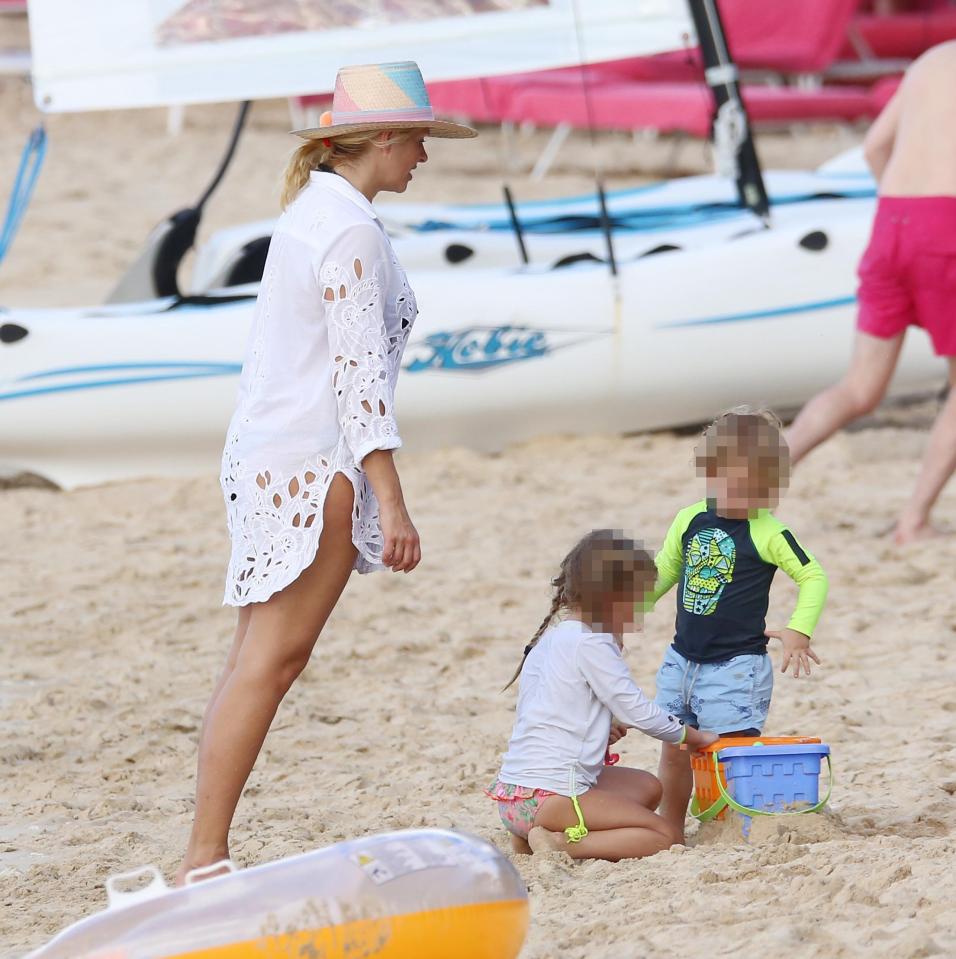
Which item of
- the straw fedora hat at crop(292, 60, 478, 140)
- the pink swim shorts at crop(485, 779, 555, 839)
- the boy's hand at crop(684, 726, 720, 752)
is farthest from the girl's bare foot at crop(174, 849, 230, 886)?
the straw fedora hat at crop(292, 60, 478, 140)

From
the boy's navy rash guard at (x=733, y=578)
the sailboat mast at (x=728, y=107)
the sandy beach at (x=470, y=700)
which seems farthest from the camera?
the sailboat mast at (x=728, y=107)

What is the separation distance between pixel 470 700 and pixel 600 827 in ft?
4.08

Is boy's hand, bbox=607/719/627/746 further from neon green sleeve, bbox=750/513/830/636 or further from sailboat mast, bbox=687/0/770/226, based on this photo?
sailboat mast, bbox=687/0/770/226

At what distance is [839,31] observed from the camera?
13.9 meters

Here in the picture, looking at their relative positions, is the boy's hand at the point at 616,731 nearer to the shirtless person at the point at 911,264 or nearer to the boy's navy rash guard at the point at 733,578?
the boy's navy rash guard at the point at 733,578

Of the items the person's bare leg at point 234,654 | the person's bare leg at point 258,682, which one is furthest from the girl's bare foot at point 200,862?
the person's bare leg at point 234,654

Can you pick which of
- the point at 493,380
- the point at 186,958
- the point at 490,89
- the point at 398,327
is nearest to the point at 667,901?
the point at 186,958

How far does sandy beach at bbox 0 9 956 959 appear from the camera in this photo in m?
2.77

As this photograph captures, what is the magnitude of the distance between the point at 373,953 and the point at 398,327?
3.69ft

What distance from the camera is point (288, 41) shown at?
22.3ft

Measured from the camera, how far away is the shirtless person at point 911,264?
5.18 meters

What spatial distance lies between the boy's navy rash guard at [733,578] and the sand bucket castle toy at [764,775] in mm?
197

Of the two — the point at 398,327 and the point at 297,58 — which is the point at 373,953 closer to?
the point at 398,327

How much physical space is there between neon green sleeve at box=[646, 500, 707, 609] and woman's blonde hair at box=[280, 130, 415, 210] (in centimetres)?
93
